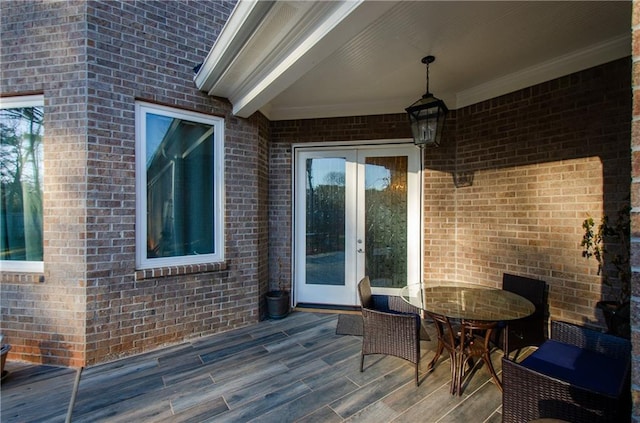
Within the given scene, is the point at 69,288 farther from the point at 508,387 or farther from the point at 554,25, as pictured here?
the point at 554,25

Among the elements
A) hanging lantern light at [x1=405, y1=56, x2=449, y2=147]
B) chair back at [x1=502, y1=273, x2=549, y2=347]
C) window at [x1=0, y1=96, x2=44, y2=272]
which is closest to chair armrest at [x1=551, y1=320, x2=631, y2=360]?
chair back at [x1=502, y1=273, x2=549, y2=347]

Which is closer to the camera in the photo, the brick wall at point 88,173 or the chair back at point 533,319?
the brick wall at point 88,173

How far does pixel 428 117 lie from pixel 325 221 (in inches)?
82.0

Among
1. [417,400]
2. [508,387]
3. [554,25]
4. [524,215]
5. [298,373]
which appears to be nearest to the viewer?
[508,387]

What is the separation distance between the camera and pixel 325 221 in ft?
14.1

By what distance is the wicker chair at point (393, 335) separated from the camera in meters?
2.27

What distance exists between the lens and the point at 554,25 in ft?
7.69

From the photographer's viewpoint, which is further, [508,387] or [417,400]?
[417,400]

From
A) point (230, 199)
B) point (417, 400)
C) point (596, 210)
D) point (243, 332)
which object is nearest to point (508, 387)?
point (417, 400)

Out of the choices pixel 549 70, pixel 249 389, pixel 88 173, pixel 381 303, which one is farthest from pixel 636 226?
pixel 88 173

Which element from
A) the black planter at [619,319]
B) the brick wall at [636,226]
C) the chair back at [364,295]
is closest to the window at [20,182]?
the chair back at [364,295]

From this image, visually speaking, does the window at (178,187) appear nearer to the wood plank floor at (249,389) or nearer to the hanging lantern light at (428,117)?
the wood plank floor at (249,389)

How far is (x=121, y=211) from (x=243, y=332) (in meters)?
1.83

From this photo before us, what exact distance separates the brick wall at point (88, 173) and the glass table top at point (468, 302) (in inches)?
98.9
